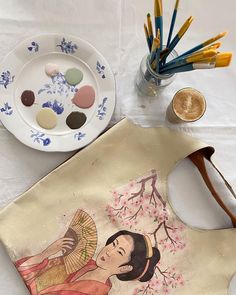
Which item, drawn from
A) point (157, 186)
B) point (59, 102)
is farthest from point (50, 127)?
point (157, 186)

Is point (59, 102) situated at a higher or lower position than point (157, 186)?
higher

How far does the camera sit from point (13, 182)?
1.96 ft

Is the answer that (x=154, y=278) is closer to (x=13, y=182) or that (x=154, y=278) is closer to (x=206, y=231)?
(x=206, y=231)

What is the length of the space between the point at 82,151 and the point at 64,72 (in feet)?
0.38

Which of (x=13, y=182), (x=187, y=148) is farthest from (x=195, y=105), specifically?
(x=13, y=182)

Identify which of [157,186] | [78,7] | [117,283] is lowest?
[117,283]

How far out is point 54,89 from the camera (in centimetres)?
60

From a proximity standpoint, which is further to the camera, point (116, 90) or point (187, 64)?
point (116, 90)

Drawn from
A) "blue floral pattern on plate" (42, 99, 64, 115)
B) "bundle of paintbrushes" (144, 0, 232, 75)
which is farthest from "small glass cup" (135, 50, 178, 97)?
"blue floral pattern on plate" (42, 99, 64, 115)

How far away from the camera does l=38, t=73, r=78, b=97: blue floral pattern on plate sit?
602mm

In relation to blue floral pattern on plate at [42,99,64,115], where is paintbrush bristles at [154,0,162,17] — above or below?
above

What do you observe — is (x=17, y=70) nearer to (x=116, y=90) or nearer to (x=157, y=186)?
(x=116, y=90)

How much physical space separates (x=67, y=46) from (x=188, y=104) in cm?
19

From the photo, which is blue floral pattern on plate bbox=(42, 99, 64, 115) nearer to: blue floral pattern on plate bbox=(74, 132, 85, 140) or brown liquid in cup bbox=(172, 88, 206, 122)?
blue floral pattern on plate bbox=(74, 132, 85, 140)
